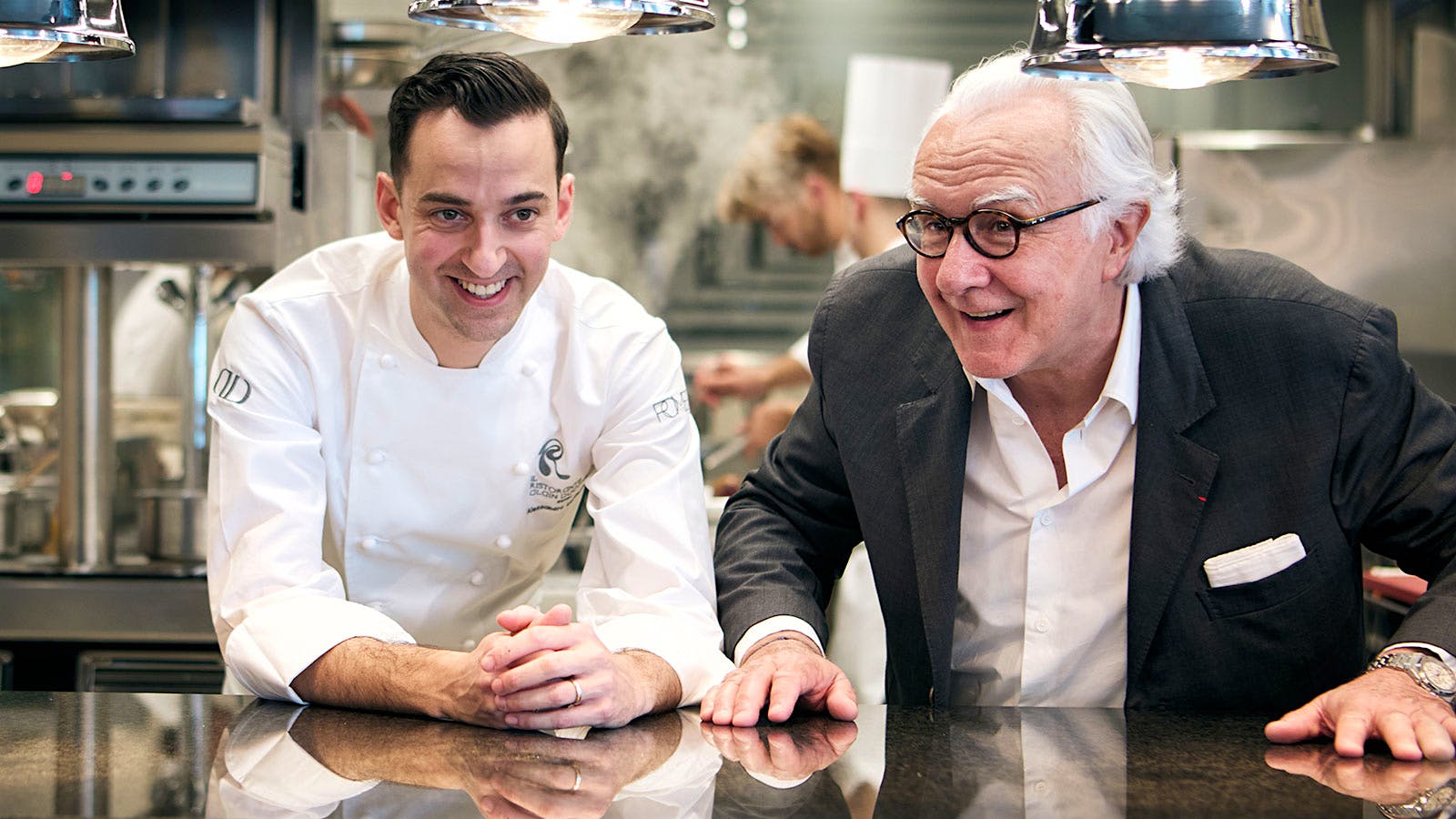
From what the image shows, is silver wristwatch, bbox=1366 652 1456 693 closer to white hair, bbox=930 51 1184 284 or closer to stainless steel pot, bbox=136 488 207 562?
white hair, bbox=930 51 1184 284

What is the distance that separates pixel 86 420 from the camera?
3.11 meters

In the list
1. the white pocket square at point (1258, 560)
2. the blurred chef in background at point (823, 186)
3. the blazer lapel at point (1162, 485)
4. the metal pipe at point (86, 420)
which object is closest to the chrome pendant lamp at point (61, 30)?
the blazer lapel at point (1162, 485)

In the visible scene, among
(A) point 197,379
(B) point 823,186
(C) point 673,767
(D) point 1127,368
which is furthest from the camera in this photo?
(B) point 823,186

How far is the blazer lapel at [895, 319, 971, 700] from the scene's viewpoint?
1764 millimetres

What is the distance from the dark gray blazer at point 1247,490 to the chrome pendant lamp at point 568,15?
2.21ft

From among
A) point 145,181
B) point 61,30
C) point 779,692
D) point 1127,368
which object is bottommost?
point 779,692

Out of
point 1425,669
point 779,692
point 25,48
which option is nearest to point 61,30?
point 25,48

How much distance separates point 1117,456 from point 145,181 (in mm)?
2172

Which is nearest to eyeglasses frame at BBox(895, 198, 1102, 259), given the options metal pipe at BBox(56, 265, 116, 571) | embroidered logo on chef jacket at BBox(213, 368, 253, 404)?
embroidered logo on chef jacket at BBox(213, 368, 253, 404)

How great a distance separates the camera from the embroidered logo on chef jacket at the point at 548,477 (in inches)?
75.6

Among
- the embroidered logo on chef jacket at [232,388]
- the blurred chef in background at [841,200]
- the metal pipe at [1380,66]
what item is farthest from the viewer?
the metal pipe at [1380,66]

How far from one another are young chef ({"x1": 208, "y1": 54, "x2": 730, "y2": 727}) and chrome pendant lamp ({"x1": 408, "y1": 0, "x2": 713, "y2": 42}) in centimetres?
35

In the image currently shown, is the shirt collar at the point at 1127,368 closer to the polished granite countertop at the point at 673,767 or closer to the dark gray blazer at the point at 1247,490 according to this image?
the dark gray blazer at the point at 1247,490

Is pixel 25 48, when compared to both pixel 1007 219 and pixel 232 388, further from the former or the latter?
pixel 1007 219
